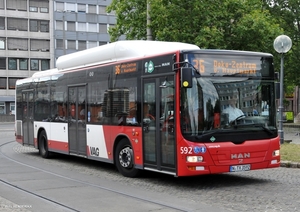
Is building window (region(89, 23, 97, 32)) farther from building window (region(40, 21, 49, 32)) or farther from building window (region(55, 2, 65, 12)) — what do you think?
building window (region(40, 21, 49, 32))

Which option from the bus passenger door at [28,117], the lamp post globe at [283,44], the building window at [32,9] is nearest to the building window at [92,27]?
the building window at [32,9]

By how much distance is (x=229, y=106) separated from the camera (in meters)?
10.0

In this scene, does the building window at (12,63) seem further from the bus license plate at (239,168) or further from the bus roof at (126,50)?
the bus license plate at (239,168)

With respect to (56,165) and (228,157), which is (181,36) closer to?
(56,165)

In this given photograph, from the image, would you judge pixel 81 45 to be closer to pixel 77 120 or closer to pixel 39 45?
pixel 39 45

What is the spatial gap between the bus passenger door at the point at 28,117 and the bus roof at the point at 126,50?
4.33 meters

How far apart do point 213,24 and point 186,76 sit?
17399mm

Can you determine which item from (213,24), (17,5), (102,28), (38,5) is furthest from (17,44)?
(213,24)

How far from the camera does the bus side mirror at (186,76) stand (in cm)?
950

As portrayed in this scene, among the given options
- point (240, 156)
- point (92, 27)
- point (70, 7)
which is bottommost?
point (240, 156)

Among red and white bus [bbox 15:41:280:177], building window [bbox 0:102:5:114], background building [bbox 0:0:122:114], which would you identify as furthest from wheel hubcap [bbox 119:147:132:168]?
building window [bbox 0:102:5:114]

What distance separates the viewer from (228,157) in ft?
32.6

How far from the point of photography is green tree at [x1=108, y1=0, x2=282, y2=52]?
2542 centimetres

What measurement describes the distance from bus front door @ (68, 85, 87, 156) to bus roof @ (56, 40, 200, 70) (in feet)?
2.90
